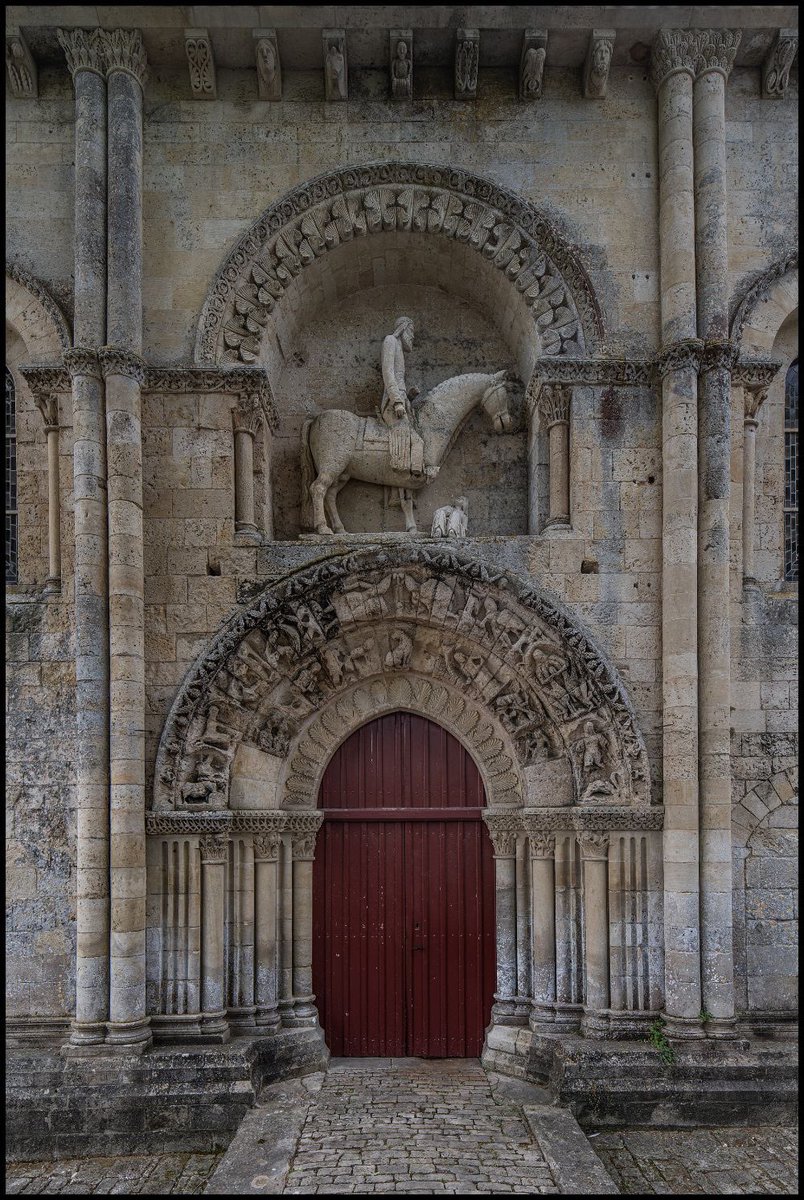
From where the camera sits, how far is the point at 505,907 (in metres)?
7.45

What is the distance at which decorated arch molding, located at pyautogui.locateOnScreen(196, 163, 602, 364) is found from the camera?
7.46 meters

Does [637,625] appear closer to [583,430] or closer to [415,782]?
[583,430]

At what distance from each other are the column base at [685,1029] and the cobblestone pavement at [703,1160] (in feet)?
2.12

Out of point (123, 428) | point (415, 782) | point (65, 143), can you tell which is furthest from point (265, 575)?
point (65, 143)

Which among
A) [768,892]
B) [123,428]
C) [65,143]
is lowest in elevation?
[768,892]

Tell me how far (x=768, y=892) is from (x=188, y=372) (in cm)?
680

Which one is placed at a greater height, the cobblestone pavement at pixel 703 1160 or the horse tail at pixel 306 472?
the horse tail at pixel 306 472

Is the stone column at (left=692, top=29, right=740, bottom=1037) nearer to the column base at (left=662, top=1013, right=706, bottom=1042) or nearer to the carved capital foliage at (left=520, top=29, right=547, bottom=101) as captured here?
the column base at (left=662, top=1013, right=706, bottom=1042)

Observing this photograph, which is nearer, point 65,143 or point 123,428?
point 123,428

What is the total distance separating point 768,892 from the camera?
718 cm

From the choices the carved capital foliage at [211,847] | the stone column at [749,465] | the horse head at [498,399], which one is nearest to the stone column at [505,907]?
the carved capital foliage at [211,847]

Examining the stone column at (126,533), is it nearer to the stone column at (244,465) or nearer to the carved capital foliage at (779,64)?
the stone column at (244,465)

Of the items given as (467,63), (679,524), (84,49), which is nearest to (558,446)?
(679,524)

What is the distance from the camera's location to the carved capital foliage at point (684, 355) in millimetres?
7039
